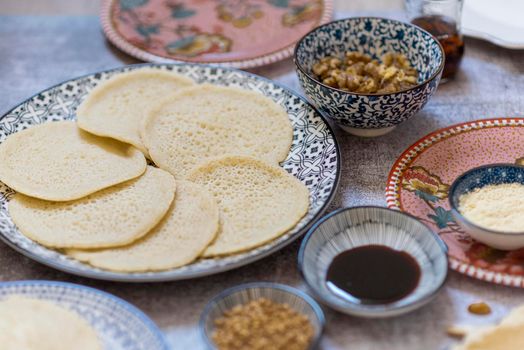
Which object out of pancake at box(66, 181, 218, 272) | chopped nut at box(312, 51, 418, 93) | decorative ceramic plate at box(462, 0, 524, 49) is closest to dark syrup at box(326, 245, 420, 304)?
pancake at box(66, 181, 218, 272)

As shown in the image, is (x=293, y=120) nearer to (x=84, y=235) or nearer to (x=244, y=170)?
(x=244, y=170)

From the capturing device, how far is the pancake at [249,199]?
135cm

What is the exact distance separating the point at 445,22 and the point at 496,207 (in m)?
0.72

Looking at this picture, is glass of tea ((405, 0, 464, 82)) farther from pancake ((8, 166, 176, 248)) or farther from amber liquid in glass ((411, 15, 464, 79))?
pancake ((8, 166, 176, 248))

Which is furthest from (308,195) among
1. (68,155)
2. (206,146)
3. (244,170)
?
(68,155)

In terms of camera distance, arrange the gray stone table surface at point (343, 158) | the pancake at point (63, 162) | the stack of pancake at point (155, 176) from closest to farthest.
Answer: the gray stone table surface at point (343, 158) < the stack of pancake at point (155, 176) < the pancake at point (63, 162)

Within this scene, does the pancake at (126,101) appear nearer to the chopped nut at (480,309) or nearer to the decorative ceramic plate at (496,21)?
the chopped nut at (480,309)

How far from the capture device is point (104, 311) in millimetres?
1208

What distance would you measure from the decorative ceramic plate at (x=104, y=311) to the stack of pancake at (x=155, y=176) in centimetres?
8

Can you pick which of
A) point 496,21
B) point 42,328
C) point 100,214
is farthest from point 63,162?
point 496,21

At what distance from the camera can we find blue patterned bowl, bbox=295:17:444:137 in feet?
5.20

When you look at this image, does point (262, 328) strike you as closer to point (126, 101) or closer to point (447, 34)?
point (126, 101)

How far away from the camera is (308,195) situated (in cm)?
146

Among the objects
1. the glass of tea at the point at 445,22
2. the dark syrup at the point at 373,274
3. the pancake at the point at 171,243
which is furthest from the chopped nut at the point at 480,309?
the glass of tea at the point at 445,22
